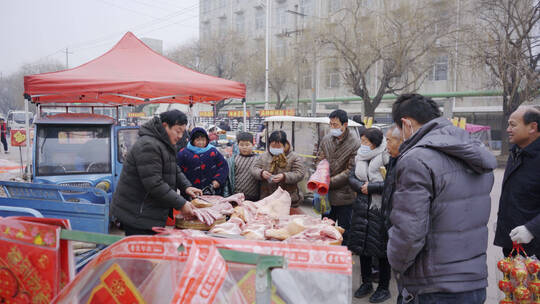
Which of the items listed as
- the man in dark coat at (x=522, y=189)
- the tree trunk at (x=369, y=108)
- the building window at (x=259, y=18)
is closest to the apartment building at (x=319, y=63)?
the building window at (x=259, y=18)

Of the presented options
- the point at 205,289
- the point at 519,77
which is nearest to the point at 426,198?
the point at 205,289

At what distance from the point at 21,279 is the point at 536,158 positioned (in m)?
3.49

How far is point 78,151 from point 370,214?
4.61m

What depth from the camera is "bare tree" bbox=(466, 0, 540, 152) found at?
1494 centimetres

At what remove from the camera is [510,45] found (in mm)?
15641

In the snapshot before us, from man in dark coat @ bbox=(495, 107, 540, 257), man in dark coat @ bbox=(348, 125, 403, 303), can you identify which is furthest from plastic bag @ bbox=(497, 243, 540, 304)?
man in dark coat @ bbox=(348, 125, 403, 303)

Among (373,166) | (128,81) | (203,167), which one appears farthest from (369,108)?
(373,166)

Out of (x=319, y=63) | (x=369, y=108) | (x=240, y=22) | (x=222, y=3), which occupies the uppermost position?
(x=222, y=3)

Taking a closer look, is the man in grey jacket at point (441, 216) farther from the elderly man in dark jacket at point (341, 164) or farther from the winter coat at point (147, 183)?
the elderly man in dark jacket at point (341, 164)

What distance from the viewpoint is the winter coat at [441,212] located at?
6.45 feet

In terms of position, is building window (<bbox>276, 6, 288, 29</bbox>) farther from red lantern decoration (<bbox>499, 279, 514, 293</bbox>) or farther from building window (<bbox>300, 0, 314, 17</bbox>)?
red lantern decoration (<bbox>499, 279, 514, 293</bbox>)

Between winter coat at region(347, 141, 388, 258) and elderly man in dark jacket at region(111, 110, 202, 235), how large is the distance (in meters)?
1.69

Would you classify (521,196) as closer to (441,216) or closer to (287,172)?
(441,216)

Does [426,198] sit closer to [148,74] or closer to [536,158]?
[536,158]
